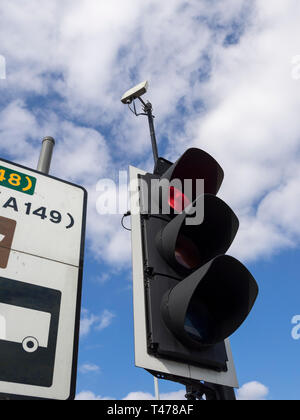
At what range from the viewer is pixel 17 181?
7.28ft

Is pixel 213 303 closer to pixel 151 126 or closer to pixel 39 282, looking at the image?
pixel 39 282

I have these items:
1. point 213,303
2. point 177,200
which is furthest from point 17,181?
point 213,303

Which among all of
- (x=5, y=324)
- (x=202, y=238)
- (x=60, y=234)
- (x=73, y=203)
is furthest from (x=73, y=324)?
(x=202, y=238)

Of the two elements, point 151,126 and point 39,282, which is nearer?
point 39,282

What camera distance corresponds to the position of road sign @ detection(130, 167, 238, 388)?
2.03 m

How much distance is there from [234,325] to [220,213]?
69 cm

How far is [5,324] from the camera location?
1.61 m

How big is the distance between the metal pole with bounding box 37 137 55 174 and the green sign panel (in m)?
0.23

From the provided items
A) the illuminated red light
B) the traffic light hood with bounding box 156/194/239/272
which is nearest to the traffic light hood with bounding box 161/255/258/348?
the traffic light hood with bounding box 156/194/239/272

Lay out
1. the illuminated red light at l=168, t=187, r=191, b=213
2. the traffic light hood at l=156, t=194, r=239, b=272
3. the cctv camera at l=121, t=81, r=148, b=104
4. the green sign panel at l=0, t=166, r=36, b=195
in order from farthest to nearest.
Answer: the cctv camera at l=121, t=81, r=148, b=104, the illuminated red light at l=168, t=187, r=191, b=213, the traffic light hood at l=156, t=194, r=239, b=272, the green sign panel at l=0, t=166, r=36, b=195

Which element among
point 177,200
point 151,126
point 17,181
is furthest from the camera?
point 151,126

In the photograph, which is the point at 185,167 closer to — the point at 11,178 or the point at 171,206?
the point at 171,206

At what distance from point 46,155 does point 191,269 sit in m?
1.18

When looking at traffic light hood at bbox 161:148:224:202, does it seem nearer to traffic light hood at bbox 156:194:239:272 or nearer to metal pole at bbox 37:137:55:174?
traffic light hood at bbox 156:194:239:272
